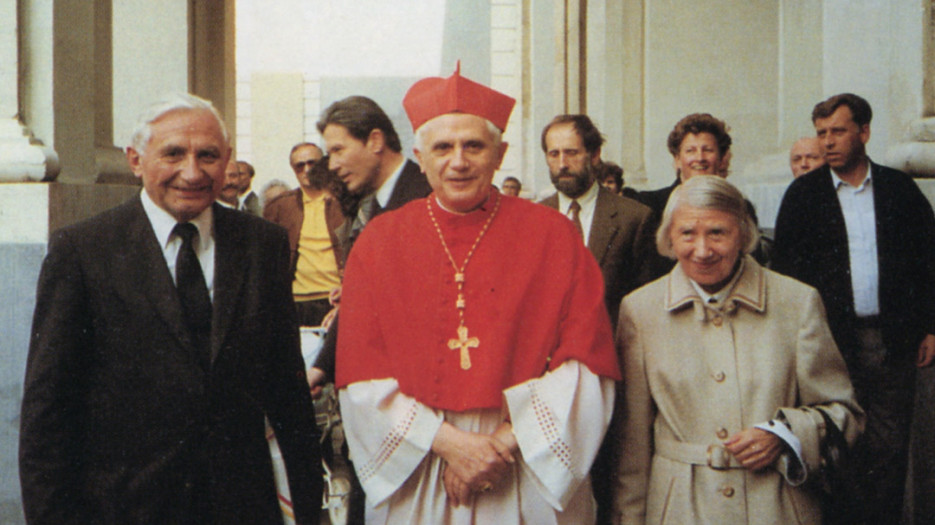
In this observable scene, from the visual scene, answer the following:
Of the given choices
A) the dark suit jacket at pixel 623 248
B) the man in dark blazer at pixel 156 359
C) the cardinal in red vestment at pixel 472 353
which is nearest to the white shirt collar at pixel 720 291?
the cardinal in red vestment at pixel 472 353

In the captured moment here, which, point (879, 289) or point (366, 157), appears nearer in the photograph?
point (366, 157)

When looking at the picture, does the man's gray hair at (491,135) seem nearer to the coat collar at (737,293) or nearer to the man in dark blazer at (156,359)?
the man in dark blazer at (156,359)

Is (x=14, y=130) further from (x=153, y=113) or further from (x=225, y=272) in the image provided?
(x=225, y=272)

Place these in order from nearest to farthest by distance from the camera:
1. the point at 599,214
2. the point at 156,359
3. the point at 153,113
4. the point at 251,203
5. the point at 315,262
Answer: the point at 156,359 → the point at 153,113 → the point at 599,214 → the point at 315,262 → the point at 251,203

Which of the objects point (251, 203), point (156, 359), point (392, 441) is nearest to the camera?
point (156, 359)

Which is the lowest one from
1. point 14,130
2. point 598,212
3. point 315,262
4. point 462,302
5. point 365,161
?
point 315,262

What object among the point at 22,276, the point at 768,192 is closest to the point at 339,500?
the point at 22,276

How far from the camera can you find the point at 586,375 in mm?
2748

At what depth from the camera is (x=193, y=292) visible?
8.54ft

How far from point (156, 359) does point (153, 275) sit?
207 mm

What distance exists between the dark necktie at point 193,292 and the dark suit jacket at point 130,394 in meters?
0.03

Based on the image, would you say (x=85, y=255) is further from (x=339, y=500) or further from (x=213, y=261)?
(x=339, y=500)

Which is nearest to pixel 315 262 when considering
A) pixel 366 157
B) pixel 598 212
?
pixel 598 212

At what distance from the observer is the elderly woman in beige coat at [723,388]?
2877 mm
